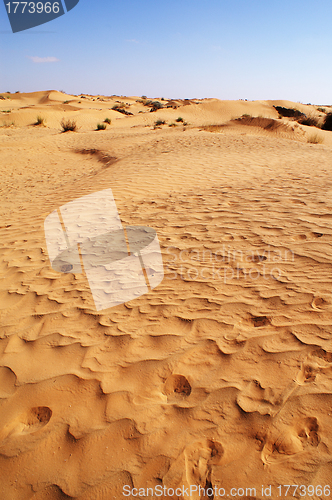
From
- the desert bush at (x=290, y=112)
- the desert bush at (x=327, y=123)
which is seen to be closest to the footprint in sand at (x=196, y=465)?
the desert bush at (x=327, y=123)

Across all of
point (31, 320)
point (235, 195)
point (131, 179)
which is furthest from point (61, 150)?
point (31, 320)

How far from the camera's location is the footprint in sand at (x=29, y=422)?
5.53ft

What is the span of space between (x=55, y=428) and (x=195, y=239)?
2.57 meters

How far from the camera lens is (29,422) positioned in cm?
175

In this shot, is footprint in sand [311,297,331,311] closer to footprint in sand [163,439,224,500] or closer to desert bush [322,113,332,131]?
footprint in sand [163,439,224,500]

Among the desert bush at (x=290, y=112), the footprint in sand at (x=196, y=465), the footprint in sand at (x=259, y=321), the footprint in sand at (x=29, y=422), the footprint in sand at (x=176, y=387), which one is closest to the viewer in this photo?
the footprint in sand at (x=196, y=465)

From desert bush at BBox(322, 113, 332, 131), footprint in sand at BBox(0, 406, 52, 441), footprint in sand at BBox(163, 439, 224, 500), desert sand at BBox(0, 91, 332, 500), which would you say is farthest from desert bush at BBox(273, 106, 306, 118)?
footprint in sand at BBox(0, 406, 52, 441)

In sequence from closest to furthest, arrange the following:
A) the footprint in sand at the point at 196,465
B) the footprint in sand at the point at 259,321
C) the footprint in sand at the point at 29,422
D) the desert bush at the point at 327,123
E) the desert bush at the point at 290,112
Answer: the footprint in sand at the point at 196,465
the footprint in sand at the point at 29,422
the footprint in sand at the point at 259,321
the desert bush at the point at 327,123
the desert bush at the point at 290,112

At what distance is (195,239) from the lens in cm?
374

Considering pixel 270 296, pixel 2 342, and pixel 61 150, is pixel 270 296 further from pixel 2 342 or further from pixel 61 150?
pixel 61 150

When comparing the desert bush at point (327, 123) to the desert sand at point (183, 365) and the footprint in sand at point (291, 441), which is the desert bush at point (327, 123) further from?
the footprint in sand at point (291, 441)

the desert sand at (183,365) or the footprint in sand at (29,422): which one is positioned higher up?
the desert sand at (183,365)

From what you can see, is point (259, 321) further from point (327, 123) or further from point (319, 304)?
point (327, 123)

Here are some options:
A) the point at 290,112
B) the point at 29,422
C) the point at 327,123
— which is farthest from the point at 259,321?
the point at 290,112
